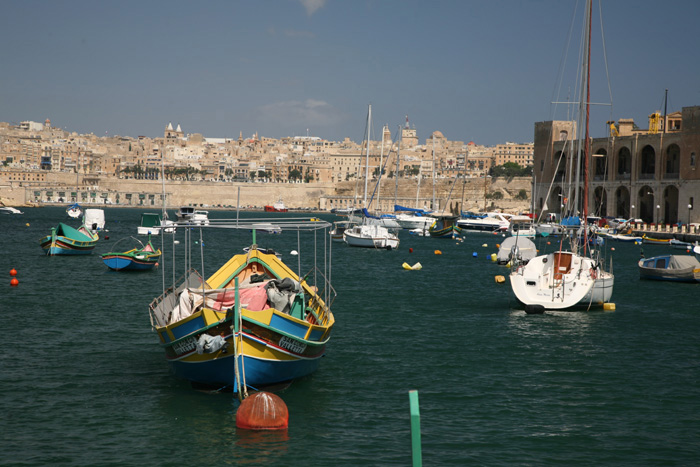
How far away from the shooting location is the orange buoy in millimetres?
10039

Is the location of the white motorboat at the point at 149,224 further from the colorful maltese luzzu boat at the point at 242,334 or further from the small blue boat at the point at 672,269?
the colorful maltese luzzu boat at the point at 242,334

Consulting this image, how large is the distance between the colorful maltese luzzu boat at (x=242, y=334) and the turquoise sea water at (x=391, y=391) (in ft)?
1.32

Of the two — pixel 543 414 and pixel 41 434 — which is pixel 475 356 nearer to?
pixel 543 414

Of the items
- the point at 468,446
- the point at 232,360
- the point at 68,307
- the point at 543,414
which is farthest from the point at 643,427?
the point at 68,307

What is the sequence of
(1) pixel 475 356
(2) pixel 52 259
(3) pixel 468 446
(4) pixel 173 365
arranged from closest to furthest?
(3) pixel 468 446
(4) pixel 173 365
(1) pixel 475 356
(2) pixel 52 259

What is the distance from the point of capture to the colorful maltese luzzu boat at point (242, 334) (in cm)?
1080

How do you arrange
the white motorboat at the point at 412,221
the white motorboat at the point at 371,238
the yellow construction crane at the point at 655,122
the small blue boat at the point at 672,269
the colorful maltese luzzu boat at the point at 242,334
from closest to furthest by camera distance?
1. the colorful maltese luzzu boat at the point at 242,334
2. the small blue boat at the point at 672,269
3. the white motorboat at the point at 371,238
4. the white motorboat at the point at 412,221
5. the yellow construction crane at the point at 655,122

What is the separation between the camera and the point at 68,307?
20203 millimetres

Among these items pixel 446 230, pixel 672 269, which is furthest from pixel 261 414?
pixel 446 230

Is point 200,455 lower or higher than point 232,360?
lower

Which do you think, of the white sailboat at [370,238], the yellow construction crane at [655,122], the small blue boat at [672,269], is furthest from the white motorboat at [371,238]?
the yellow construction crane at [655,122]

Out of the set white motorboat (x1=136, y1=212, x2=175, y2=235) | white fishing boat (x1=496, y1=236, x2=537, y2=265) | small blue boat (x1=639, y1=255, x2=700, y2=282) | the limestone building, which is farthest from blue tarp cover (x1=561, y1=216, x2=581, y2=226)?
white motorboat (x1=136, y1=212, x2=175, y2=235)

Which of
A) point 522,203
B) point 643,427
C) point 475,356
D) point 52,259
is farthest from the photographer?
point 522,203

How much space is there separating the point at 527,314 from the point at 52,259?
22.4m
